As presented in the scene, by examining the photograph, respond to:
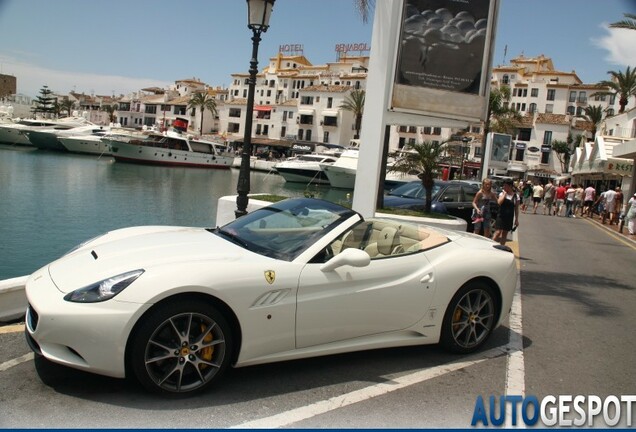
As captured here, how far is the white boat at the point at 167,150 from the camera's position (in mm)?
57875

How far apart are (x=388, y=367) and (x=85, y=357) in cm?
242

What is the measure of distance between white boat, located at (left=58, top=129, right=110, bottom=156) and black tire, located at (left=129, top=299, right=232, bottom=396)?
64829 mm

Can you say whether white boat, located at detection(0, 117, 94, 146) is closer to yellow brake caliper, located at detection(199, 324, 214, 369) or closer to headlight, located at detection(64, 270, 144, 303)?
headlight, located at detection(64, 270, 144, 303)

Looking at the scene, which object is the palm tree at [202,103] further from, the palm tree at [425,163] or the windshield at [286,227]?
the windshield at [286,227]

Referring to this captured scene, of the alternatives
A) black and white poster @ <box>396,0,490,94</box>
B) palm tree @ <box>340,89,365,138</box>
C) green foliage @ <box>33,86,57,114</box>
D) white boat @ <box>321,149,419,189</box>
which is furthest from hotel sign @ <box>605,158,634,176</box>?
green foliage @ <box>33,86,57,114</box>

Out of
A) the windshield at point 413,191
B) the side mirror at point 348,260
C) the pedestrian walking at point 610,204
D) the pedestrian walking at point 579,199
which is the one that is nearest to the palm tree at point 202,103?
the pedestrian walking at point 579,199

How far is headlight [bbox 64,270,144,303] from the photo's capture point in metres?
3.42

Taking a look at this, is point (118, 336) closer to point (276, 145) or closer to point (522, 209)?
point (522, 209)

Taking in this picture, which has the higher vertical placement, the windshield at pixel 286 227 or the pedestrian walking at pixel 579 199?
the windshield at pixel 286 227

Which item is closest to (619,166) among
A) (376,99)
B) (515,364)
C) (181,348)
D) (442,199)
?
(442,199)

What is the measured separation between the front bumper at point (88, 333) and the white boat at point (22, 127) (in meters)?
73.2

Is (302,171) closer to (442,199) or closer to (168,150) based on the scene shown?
(168,150)

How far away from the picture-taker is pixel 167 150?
59.1 metres

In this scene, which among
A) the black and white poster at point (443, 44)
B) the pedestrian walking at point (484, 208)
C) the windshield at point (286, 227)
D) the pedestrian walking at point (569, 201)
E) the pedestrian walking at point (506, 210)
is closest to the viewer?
the windshield at point (286, 227)
